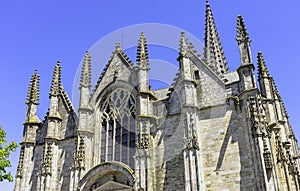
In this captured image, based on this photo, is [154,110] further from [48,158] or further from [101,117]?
[48,158]

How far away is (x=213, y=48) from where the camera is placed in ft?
78.1

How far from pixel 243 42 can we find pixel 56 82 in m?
9.88

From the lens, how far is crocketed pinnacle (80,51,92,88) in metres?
17.5

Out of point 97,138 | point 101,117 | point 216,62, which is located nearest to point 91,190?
point 97,138

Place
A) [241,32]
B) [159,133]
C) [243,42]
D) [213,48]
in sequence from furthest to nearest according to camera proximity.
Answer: [213,48], [159,133], [241,32], [243,42]

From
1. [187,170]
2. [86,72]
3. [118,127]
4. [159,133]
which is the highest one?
[86,72]

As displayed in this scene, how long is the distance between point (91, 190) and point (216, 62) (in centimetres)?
1222

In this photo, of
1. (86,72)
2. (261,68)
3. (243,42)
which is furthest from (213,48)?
(86,72)

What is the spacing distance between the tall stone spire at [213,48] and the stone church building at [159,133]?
4971 mm

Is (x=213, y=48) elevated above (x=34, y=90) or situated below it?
above

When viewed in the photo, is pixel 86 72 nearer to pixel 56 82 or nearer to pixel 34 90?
pixel 56 82

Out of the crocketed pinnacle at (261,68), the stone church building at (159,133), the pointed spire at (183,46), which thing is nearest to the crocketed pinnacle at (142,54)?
the stone church building at (159,133)

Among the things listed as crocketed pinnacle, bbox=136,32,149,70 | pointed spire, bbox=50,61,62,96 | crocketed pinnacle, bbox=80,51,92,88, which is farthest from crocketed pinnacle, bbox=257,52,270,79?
pointed spire, bbox=50,61,62,96

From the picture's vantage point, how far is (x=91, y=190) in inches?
591
